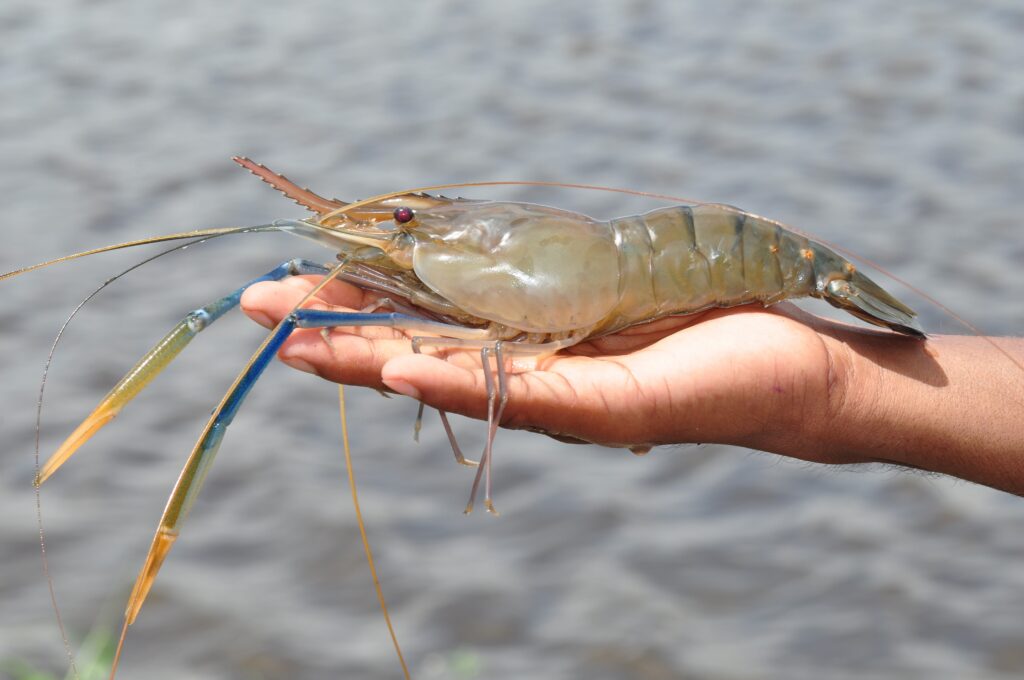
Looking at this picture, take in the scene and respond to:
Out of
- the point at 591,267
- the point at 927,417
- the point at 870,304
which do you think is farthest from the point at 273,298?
the point at 927,417

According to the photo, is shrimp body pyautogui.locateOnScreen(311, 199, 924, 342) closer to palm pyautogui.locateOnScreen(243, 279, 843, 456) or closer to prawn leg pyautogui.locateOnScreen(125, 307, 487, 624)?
palm pyautogui.locateOnScreen(243, 279, 843, 456)

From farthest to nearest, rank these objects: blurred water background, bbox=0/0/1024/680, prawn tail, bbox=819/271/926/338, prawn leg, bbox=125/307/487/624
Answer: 1. blurred water background, bbox=0/0/1024/680
2. prawn tail, bbox=819/271/926/338
3. prawn leg, bbox=125/307/487/624

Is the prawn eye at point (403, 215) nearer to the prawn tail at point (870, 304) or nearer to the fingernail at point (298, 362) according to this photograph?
the fingernail at point (298, 362)

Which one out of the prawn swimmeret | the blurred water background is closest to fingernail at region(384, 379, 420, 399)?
the prawn swimmeret

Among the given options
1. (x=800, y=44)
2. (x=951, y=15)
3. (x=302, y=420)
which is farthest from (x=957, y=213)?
(x=302, y=420)

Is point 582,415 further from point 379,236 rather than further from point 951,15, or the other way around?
point 951,15
